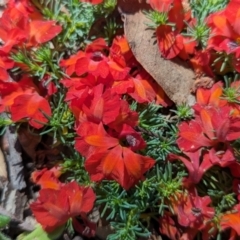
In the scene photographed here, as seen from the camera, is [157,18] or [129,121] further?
[157,18]

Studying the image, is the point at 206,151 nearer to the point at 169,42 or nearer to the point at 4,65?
the point at 169,42

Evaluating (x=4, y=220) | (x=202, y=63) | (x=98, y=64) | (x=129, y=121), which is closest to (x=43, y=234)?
(x=4, y=220)

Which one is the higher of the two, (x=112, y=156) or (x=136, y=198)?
(x=112, y=156)

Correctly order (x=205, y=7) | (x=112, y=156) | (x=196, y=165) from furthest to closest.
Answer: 1. (x=205, y=7)
2. (x=196, y=165)
3. (x=112, y=156)

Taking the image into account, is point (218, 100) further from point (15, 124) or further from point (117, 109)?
point (15, 124)

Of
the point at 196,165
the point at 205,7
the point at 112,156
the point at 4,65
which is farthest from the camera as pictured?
the point at 205,7

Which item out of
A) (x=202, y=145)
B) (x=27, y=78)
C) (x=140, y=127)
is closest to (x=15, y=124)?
(x=27, y=78)

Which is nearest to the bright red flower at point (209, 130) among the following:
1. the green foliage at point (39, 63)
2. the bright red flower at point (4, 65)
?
the green foliage at point (39, 63)

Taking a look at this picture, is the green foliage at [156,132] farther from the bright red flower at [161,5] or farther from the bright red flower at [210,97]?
the bright red flower at [161,5]

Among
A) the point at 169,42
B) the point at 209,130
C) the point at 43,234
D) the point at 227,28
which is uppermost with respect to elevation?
the point at 227,28
